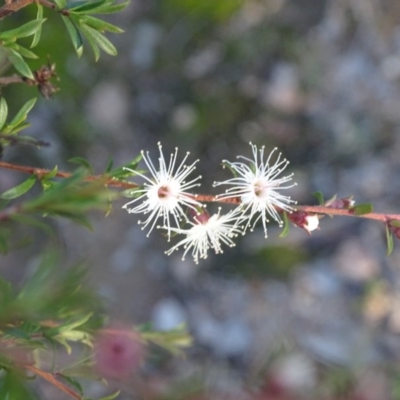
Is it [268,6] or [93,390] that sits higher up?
[268,6]

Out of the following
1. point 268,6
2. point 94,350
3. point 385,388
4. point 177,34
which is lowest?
point 94,350

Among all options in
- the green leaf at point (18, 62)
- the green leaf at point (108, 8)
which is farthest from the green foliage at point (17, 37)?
the green leaf at point (108, 8)

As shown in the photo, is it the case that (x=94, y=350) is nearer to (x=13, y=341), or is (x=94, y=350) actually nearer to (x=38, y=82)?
(x=13, y=341)

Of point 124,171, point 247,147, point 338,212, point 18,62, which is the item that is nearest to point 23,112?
point 18,62

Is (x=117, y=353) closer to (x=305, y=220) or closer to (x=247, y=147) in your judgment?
(x=305, y=220)

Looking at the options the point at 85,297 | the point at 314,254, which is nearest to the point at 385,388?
the point at 85,297

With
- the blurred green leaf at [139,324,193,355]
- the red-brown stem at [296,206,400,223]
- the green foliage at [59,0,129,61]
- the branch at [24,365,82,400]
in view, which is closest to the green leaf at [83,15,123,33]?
the green foliage at [59,0,129,61]

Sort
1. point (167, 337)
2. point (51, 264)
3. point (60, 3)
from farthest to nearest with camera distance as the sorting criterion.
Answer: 1. point (167, 337)
2. point (60, 3)
3. point (51, 264)
